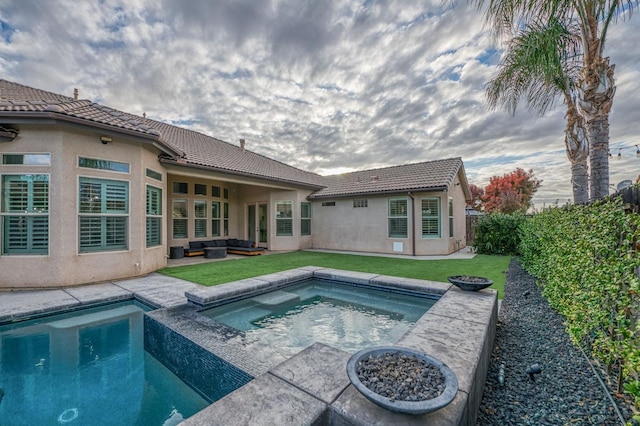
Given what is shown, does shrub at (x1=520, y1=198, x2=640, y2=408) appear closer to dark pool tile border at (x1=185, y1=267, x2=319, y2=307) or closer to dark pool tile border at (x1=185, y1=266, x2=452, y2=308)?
dark pool tile border at (x1=185, y1=266, x2=452, y2=308)

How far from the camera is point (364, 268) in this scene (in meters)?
9.45

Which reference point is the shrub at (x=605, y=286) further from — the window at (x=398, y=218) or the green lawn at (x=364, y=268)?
the window at (x=398, y=218)

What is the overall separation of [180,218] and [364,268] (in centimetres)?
926

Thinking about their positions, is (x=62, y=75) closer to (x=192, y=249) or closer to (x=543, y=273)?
(x=192, y=249)

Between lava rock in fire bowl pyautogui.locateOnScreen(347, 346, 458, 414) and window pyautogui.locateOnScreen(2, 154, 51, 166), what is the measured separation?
8535 millimetres

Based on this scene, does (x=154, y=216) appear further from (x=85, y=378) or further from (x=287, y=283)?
(x=85, y=378)

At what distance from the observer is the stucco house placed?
21.5 feet

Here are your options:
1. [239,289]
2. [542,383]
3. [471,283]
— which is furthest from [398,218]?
[542,383]

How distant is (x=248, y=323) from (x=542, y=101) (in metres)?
9.40

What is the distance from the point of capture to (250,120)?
14.2 meters

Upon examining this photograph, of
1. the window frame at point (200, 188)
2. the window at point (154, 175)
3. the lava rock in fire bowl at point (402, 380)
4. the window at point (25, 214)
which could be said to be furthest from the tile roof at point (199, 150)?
the lava rock in fire bowl at point (402, 380)

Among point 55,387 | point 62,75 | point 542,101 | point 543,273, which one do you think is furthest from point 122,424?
point 62,75

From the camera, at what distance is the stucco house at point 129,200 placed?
6.56 meters

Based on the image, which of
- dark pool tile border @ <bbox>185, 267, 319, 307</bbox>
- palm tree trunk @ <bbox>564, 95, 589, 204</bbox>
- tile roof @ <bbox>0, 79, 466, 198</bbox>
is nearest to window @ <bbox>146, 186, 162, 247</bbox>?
tile roof @ <bbox>0, 79, 466, 198</bbox>
